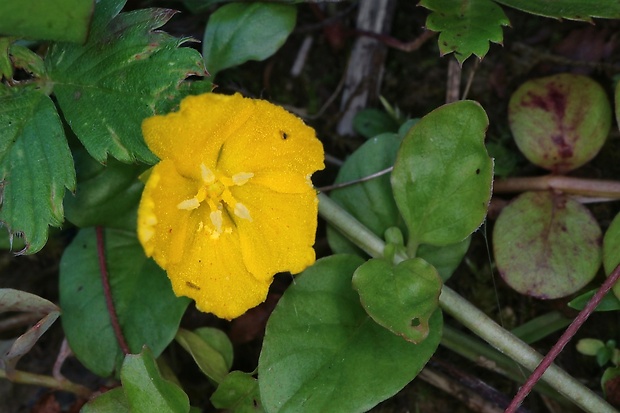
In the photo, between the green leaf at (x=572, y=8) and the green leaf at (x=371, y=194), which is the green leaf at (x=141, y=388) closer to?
the green leaf at (x=371, y=194)

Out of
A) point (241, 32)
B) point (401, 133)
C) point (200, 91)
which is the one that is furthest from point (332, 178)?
point (200, 91)

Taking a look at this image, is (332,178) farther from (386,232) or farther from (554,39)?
(554,39)

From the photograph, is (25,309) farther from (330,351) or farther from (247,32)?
(247,32)

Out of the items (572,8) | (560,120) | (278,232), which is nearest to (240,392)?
(278,232)

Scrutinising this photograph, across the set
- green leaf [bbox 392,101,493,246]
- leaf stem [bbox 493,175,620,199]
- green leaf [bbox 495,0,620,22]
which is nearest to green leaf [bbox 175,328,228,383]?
green leaf [bbox 392,101,493,246]

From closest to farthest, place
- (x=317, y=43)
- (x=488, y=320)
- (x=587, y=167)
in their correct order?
(x=488, y=320) < (x=587, y=167) < (x=317, y=43)

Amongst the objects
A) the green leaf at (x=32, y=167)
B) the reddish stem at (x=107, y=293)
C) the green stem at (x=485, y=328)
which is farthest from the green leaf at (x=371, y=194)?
the green leaf at (x=32, y=167)

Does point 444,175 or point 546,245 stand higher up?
point 444,175
